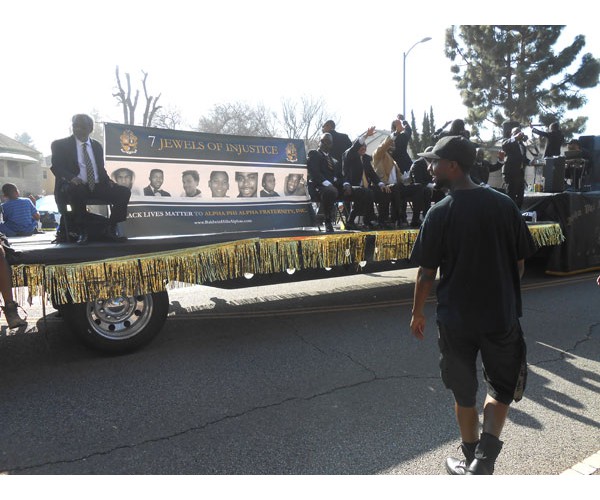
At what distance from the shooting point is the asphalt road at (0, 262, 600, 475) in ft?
9.13

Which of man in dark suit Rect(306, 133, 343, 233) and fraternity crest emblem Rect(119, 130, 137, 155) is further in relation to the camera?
man in dark suit Rect(306, 133, 343, 233)

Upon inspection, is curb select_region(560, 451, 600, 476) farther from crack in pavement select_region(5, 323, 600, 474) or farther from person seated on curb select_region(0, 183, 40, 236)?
person seated on curb select_region(0, 183, 40, 236)

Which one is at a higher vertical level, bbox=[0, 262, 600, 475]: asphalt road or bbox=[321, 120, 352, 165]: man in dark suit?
bbox=[321, 120, 352, 165]: man in dark suit

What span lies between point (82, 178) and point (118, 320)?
68.3 inches

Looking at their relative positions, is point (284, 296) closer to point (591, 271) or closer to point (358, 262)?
point (358, 262)

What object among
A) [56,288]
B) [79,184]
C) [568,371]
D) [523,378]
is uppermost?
[79,184]

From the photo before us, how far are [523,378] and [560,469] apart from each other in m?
0.75

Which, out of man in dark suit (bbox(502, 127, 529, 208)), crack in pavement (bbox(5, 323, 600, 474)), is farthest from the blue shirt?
man in dark suit (bbox(502, 127, 529, 208))

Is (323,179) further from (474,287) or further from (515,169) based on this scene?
(474,287)

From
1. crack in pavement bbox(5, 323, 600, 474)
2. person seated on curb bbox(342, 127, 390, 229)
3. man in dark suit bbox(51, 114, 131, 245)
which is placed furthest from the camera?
person seated on curb bbox(342, 127, 390, 229)

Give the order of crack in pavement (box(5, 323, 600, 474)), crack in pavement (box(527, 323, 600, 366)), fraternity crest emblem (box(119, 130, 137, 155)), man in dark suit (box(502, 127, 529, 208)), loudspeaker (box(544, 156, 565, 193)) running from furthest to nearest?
1. loudspeaker (box(544, 156, 565, 193))
2. man in dark suit (box(502, 127, 529, 208))
3. fraternity crest emblem (box(119, 130, 137, 155))
4. crack in pavement (box(527, 323, 600, 366))
5. crack in pavement (box(5, 323, 600, 474))

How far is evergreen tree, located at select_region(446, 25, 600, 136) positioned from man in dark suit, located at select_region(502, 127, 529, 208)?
2070 centimetres

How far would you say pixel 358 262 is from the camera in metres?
5.97

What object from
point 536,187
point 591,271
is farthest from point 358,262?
point 536,187
